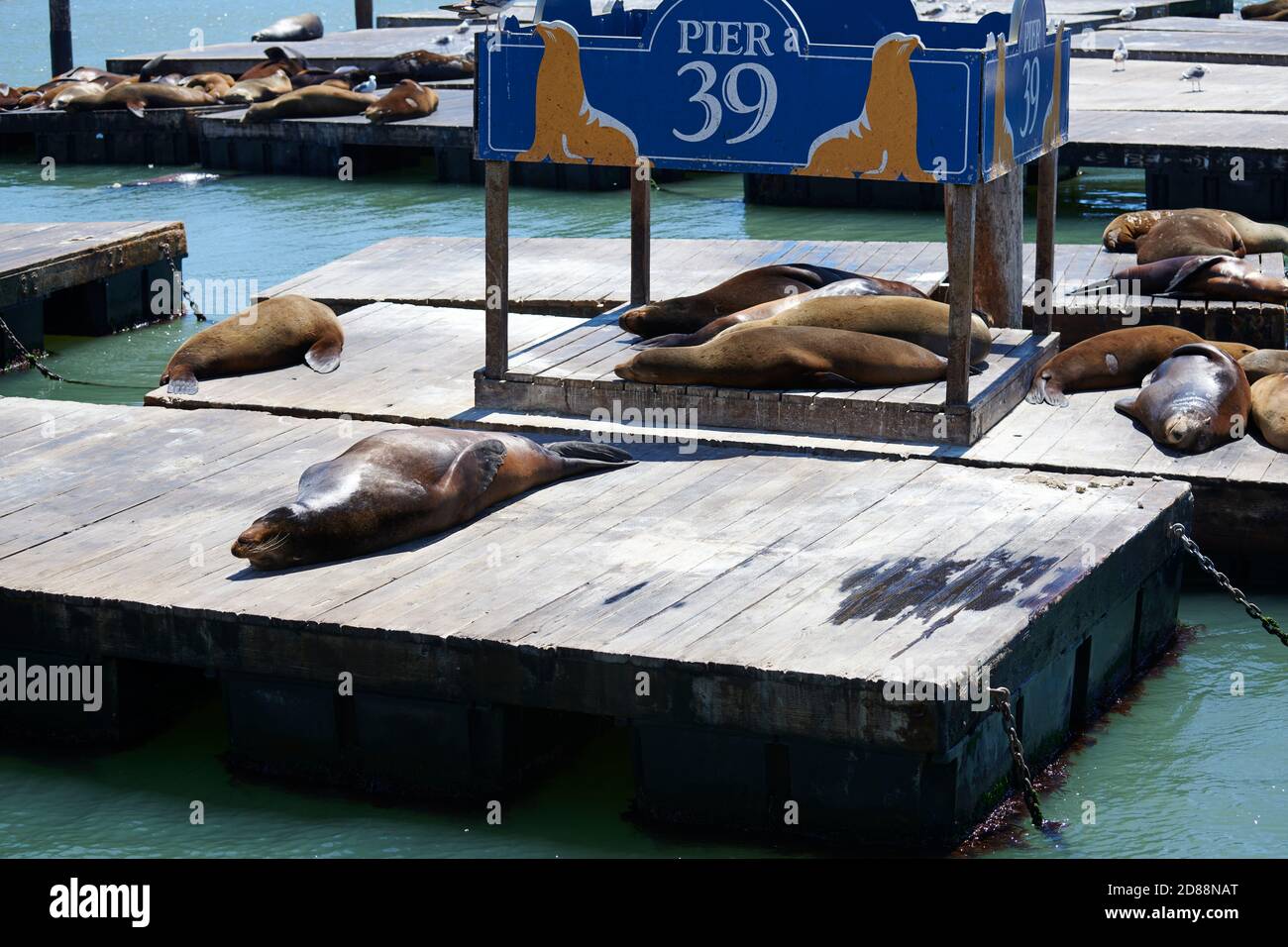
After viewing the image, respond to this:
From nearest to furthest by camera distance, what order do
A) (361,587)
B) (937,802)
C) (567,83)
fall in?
1. (937,802)
2. (361,587)
3. (567,83)

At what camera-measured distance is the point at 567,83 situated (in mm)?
7691

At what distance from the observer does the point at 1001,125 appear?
729 cm

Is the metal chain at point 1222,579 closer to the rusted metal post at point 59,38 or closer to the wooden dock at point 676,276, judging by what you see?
the wooden dock at point 676,276

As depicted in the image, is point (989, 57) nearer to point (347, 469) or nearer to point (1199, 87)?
point (347, 469)

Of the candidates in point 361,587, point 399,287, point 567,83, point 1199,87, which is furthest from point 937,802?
point 1199,87

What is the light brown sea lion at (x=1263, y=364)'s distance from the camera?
790 centimetres

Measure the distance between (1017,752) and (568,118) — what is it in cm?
355

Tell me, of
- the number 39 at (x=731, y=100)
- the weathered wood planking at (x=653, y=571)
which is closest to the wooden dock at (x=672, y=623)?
the weathered wood planking at (x=653, y=571)

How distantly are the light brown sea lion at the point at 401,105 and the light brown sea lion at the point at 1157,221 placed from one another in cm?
968

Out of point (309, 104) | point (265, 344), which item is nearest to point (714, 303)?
point (265, 344)

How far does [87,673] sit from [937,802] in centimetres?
266

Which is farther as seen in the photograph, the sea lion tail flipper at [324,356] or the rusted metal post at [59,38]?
the rusted metal post at [59,38]

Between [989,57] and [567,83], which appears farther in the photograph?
[567,83]

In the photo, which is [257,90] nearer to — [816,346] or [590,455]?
[816,346]
